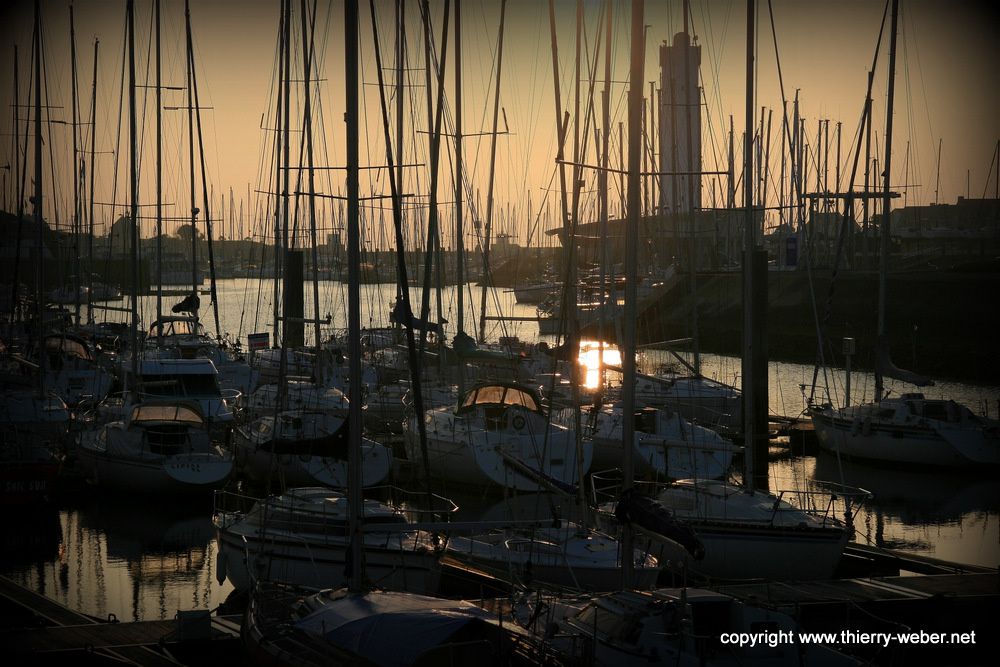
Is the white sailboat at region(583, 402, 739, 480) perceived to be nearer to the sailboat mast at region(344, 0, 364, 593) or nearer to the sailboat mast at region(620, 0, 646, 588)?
the sailboat mast at region(620, 0, 646, 588)

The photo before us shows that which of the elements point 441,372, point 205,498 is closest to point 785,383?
point 441,372

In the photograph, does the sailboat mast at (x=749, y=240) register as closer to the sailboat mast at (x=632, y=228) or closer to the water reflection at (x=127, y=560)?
the sailboat mast at (x=632, y=228)

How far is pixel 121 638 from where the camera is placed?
13180 mm

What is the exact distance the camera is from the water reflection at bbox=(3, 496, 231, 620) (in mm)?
17273

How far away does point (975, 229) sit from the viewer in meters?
97.4

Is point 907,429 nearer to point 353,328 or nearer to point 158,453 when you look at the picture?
point 158,453

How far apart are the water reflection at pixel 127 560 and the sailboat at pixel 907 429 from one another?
50.5ft

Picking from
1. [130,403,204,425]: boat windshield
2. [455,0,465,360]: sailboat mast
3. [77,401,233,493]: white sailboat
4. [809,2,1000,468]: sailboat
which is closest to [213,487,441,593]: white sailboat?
[77,401,233,493]: white sailboat

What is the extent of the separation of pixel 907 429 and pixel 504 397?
11124mm

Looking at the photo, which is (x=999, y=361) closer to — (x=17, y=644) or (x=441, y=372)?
(x=441, y=372)

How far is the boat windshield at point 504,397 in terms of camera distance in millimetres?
23328

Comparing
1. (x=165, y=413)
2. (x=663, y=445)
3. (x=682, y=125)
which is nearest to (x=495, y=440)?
(x=663, y=445)

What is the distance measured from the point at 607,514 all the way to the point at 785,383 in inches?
1210

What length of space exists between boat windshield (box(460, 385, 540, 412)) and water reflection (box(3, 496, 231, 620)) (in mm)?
6152
